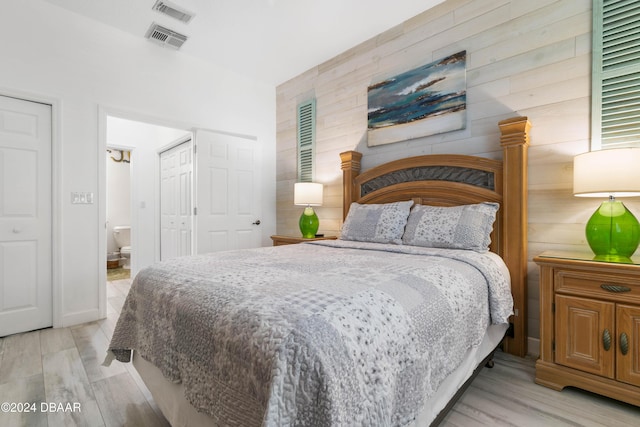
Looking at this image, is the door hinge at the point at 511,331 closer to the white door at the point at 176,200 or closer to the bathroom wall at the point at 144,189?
the white door at the point at 176,200

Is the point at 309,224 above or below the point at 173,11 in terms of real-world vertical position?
below

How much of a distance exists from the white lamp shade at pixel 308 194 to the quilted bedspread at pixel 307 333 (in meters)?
1.90

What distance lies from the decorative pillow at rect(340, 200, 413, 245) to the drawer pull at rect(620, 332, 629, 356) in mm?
1291

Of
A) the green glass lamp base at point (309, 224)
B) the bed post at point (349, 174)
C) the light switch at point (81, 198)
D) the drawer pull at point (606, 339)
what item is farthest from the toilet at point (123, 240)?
the drawer pull at point (606, 339)

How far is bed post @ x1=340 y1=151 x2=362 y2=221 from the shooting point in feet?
10.6

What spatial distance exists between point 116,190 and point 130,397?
5.60 metres

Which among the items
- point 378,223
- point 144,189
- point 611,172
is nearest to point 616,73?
point 611,172

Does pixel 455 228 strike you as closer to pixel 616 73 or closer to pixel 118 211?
pixel 616 73

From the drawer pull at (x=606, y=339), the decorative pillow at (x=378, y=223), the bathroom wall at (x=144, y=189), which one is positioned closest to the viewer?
the drawer pull at (x=606, y=339)

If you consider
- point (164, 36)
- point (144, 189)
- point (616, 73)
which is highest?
point (164, 36)

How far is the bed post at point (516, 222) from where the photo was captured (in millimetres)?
2100

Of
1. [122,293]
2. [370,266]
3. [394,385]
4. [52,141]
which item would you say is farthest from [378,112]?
[122,293]

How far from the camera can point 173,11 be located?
2754 mm

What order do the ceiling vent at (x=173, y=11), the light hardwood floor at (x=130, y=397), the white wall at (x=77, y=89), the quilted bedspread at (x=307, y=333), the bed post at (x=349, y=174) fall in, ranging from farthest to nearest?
the bed post at (x=349, y=174) < the ceiling vent at (x=173, y=11) < the white wall at (x=77, y=89) < the light hardwood floor at (x=130, y=397) < the quilted bedspread at (x=307, y=333)
